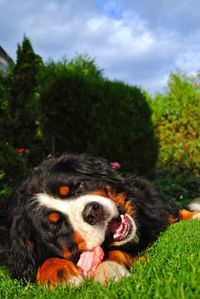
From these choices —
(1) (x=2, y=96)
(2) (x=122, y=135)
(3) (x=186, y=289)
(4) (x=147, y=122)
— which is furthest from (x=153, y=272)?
(4) (x=147, y=122)

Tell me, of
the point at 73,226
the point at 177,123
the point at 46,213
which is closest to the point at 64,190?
the point at 46,213

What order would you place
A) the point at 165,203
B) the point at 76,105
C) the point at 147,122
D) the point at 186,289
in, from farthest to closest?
the point at 147,122
the point at 76,105
the point at 165,203
the point at 186,289

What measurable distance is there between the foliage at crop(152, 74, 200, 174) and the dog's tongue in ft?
24.9

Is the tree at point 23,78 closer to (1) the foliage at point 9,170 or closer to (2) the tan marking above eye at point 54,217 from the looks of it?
(1) the foliage at point 9,170

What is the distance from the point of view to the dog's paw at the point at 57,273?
2.93 m

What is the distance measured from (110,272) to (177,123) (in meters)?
8.80

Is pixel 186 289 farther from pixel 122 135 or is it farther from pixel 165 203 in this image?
pixel 122 135

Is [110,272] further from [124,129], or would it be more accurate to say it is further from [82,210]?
[124,129]

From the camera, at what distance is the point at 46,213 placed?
346 centimetres

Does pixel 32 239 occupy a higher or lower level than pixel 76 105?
lower

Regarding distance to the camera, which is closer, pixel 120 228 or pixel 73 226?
pixel 73 226

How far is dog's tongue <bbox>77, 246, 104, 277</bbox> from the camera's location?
3.23 metres

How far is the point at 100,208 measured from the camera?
3410 mm

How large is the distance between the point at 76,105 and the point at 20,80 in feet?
21.0
